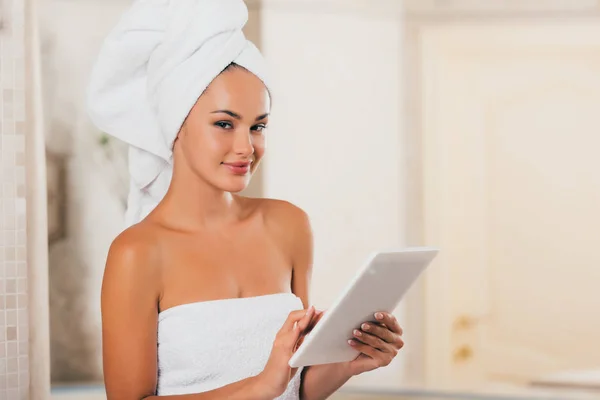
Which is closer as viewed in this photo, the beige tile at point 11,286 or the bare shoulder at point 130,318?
the bare shoulder at point 130,318

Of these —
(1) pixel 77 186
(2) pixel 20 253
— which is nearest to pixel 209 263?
(2) pixel 20 253

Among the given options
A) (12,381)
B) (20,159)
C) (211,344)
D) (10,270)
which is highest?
(20,159)

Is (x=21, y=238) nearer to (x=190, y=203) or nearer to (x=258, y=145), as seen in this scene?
(x=190, y=203)

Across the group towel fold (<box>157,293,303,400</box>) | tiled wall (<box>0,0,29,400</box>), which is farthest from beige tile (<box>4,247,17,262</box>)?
towel fold (<box>157,293,303,400</box>)

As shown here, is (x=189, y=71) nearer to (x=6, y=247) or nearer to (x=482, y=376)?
(x=6, y=247)

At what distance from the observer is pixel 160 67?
1.34 metres

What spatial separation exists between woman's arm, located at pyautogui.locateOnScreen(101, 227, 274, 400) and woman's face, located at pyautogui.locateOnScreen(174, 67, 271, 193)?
0.55 feet

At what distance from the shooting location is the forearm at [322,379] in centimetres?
137

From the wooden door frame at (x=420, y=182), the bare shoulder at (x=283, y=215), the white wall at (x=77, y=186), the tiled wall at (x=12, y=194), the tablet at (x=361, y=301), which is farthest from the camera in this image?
the wooden door frame at (x=420, y=182)

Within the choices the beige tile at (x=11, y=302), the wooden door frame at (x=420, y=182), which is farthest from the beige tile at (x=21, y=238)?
the wooden door frame at (x=420, y=182)

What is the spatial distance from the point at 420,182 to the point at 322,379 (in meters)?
1.39

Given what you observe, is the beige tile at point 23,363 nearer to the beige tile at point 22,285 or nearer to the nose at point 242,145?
the beige tile at point 22,285

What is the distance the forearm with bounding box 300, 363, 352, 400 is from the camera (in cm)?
137

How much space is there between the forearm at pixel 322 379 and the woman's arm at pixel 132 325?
184 mm
